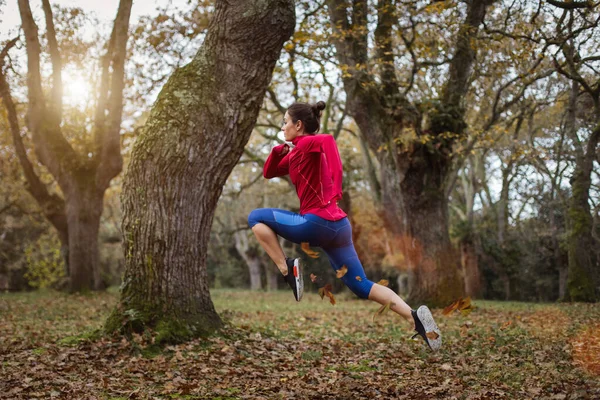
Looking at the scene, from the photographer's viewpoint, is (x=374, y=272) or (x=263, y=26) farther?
(x=374, y=272)

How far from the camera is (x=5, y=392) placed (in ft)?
16.8

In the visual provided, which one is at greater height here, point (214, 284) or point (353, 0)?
point (353, 0)

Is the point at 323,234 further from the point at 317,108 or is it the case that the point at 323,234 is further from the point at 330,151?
the point at 317,108

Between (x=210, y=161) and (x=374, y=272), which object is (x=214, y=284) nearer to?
(x=374, y=272)

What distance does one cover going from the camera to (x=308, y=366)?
670 cm

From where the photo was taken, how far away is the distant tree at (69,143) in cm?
1592

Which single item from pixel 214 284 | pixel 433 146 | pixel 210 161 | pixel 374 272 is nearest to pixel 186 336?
pixel 210 161

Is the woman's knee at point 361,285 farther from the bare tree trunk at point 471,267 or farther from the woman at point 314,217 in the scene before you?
the bare tree trunk at point 471,267

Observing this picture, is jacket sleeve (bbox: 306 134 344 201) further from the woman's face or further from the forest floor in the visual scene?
the forest floor

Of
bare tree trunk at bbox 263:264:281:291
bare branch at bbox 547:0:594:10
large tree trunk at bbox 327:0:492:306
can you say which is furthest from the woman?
bare tree trunk at bbox 263:264:281:291

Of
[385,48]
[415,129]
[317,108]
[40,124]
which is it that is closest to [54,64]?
[40,124]

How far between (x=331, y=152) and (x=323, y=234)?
0.76m

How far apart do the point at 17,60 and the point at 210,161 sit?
12420mm

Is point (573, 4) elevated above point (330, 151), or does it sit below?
above
